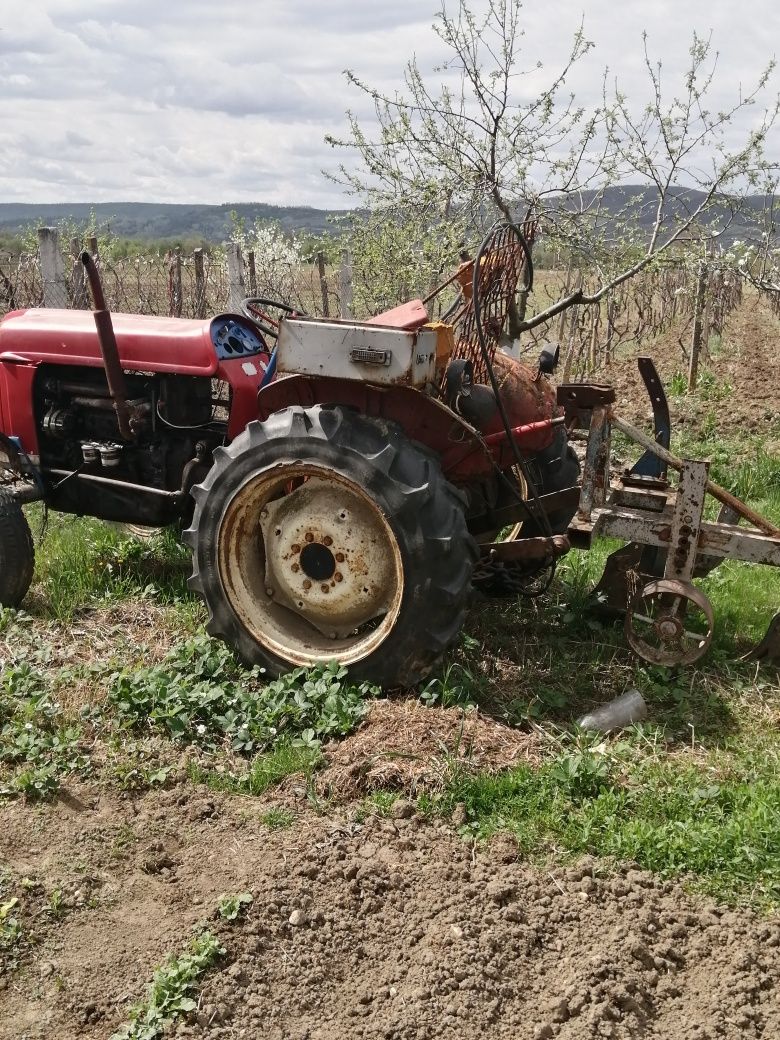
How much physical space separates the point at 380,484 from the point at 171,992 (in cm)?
183

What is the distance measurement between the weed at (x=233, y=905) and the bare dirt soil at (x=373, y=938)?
0.02 meters

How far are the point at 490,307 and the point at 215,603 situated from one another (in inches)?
67.4

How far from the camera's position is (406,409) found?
390 cm

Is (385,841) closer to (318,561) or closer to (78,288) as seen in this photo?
(318,561)

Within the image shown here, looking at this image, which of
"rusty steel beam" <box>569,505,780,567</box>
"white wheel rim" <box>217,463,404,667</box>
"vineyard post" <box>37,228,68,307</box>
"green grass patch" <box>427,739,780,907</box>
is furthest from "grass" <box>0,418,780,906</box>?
"vineyard post" <box>37,228,68,307</box>

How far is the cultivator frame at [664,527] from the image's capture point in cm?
375

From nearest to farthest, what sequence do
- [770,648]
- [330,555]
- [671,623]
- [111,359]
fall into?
[671,623], [330,555], [770,648], [111,359]

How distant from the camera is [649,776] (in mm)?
3363

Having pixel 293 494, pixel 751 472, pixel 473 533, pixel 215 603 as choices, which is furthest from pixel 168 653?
pixel 751 472

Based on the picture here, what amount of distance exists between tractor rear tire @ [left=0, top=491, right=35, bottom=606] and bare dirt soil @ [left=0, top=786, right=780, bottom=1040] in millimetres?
1675

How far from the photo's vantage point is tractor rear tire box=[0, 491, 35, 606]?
4543 millimetres

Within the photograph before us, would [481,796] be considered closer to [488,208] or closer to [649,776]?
[649,776]

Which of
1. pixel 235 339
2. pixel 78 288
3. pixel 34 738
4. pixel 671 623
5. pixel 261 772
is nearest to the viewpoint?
pixel 261 772

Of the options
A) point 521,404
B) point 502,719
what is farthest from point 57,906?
point 521,404
